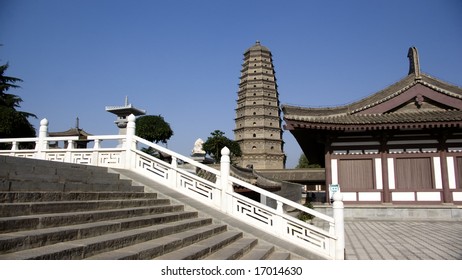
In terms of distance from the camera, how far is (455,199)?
13.2 metres

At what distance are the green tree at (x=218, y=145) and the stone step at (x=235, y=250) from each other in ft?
155

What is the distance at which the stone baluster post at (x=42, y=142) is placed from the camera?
991cm

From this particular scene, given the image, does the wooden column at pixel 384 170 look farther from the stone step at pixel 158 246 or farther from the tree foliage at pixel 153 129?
the tree foliage at pixel 153 129

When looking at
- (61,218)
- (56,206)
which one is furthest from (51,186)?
(61,218)

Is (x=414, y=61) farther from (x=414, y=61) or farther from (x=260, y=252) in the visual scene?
(x=260, y=252)

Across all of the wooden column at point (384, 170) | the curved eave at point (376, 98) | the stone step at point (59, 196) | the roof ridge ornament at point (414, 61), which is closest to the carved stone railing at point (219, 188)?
the stone step at point (59, 196)

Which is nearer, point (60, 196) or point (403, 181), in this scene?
point (60, 196)

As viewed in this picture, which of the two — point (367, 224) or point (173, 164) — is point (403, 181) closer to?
point (367, 224)

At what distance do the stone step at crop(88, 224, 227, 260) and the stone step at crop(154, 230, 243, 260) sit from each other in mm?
79

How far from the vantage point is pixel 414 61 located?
1546 centimetres

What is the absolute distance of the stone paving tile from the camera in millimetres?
7125

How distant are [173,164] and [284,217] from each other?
10.6 ft

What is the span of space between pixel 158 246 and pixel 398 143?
12.6m
